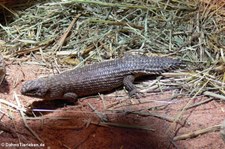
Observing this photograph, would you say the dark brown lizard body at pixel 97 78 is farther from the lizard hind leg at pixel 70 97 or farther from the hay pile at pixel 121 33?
the hay pile at pixel 121 33

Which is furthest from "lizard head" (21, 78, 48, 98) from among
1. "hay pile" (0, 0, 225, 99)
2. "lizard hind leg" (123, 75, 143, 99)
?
"lizard hind leg" (123, 75, 143, 99)

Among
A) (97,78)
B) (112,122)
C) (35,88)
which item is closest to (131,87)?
(97,78)

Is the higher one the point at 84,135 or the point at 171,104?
the point at 171,104

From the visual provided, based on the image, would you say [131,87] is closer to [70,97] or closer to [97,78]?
[97,78]

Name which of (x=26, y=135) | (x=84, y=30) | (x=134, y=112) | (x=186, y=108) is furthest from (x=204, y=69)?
(x=26, y=135)

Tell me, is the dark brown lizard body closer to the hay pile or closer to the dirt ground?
the dirt ground

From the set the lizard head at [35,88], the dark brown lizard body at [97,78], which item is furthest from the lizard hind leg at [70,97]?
the lizard head at [35,88]

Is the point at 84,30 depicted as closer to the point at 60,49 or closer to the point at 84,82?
the point at 60,49
